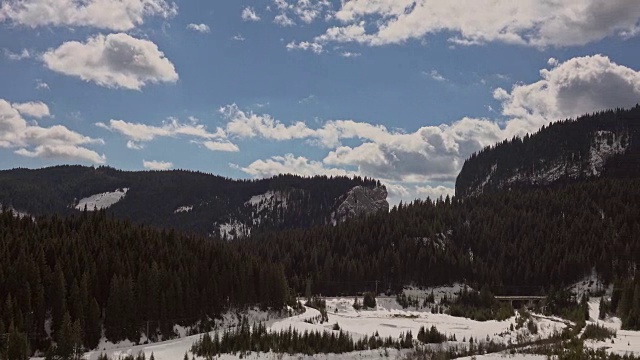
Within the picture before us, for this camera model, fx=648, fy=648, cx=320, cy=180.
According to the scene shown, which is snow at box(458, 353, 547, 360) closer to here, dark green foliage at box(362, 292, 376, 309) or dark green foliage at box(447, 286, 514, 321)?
dark green foliage at box(447, 286, 514, 321)

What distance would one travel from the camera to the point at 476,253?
183 meters

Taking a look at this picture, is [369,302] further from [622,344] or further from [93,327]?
[93,327]

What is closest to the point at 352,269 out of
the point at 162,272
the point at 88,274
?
the point at 162,272

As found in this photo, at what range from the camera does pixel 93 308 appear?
80688 millimetres

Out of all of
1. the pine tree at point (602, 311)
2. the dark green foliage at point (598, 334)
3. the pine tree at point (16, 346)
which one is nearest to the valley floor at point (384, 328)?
the dark green foliage at point (598, 334)

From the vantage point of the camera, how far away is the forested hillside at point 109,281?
76.8m

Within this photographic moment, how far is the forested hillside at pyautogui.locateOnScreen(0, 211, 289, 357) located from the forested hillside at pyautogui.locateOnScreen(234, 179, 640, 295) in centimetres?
4353

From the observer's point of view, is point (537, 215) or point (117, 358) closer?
point (117, 358)

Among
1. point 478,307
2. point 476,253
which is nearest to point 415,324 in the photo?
point 478,307

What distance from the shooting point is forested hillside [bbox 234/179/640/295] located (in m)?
164

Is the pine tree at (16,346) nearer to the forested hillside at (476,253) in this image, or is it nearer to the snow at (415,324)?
the snow at (415,324)

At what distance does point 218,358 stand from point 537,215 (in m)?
151

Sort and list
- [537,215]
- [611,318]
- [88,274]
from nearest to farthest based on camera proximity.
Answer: [88,274]
[611,318]
[537,215]

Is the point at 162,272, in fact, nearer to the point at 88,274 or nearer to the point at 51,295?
the point at 88,274
